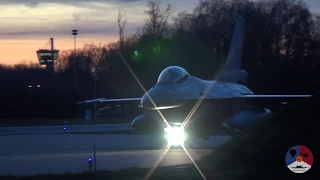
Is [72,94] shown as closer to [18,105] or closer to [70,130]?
[18,105]

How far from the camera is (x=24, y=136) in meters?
36.8

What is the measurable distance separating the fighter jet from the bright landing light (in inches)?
11.5

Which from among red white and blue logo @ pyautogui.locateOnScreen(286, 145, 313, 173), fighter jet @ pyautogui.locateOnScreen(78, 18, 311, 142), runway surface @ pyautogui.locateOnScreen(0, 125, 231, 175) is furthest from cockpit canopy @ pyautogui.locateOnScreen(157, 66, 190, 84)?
red white and blue logo @ pyautogui.locateOnScreen(286, 145, 313, 173)

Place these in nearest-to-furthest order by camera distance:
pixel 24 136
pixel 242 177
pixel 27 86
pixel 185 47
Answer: pixel 242 177 < pixel 24 136 < pixel 27 86 < pixel 185 47

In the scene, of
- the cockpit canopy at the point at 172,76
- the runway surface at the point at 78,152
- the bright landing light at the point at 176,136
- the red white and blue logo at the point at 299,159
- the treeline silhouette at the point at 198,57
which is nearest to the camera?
the red white and blue logo at the point at 299,159

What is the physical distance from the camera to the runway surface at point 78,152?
66.2 ft

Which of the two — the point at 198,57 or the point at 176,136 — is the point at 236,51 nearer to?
the point at 176,136

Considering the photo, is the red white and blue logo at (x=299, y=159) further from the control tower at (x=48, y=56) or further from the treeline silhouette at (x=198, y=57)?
the control tower at (x=48, y=56)

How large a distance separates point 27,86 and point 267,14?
29552 mm

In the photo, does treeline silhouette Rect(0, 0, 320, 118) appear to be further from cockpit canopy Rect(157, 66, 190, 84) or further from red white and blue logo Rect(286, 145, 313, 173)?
red white and blue logo Rect(286, 145, 313, 173)

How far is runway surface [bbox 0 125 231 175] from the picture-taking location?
20.2 meters

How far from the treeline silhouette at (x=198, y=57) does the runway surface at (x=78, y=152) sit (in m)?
25.6

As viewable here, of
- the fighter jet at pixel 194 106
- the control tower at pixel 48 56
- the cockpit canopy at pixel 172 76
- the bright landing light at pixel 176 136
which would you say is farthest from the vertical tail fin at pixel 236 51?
the control tower at pixel 48 56

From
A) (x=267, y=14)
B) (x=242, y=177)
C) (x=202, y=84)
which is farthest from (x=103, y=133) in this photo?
(x=267, y=14)
